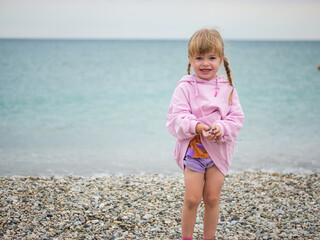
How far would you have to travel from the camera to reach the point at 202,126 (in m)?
2.68

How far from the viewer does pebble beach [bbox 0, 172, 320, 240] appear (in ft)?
12.2

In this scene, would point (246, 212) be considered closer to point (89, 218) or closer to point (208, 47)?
point (89, 218)

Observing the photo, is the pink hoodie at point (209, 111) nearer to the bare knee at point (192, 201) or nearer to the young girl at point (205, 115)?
the young girl at point (205, 115)

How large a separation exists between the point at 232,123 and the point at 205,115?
0.24m

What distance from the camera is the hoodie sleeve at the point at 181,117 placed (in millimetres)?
2701

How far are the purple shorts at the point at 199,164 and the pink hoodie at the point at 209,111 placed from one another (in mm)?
56

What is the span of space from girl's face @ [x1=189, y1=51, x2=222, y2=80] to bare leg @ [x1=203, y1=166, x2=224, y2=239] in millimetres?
806

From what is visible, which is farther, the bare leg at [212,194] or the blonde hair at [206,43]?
the bare leg at [212,194]

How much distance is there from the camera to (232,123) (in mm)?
2781

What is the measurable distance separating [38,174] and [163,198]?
9.53ft

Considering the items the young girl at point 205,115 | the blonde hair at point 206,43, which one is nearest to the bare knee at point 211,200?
the young girl at point 205,115

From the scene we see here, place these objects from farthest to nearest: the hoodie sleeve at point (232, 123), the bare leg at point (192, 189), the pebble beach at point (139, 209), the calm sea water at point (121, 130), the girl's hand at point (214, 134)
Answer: the calm sea water at point (121, 130) → the pebble beach at point (139, 209) → the bare leg at point (192, 189) → the hoodie sleeve at point (232, 123) → the girl's hand at point (214, 134)

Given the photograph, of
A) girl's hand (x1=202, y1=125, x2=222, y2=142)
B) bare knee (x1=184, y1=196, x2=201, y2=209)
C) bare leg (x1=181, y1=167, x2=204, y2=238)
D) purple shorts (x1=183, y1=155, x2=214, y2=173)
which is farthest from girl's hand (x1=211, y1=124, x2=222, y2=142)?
bare knee (x1=184, y1=196, x2=201, y2=209)

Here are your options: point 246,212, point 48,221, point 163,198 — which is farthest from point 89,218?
point 246,212
